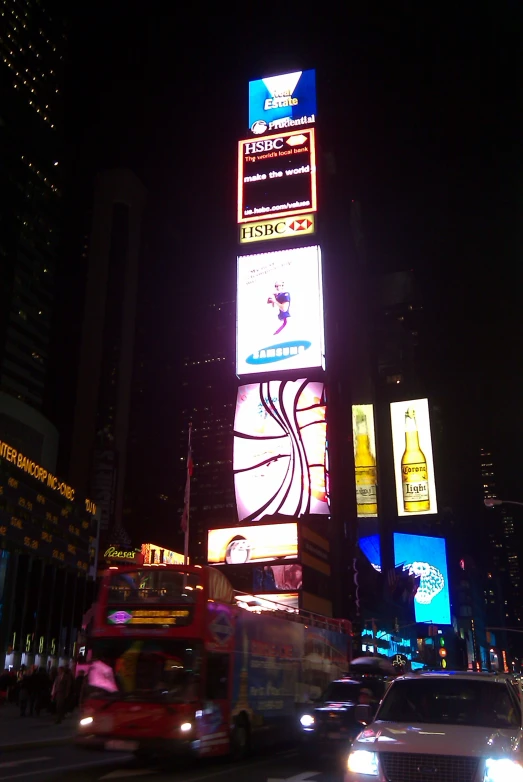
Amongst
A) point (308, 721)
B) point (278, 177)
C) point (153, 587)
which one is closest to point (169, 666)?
point (153, 587)

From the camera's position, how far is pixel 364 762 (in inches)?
269

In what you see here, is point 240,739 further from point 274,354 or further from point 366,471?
point 366,471

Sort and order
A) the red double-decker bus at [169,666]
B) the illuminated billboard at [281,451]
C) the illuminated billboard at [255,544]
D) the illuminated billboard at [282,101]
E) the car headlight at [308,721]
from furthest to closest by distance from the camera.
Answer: the illuminated billboard at [282,101], the illuminated billboard at [281,451], the illuminated billboard at [255,544], the car headlight at [308,721], the red double-decker bus at [169,666]

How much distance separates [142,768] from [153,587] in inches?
139

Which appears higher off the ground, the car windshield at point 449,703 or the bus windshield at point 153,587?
the bus windshield at point 153,587

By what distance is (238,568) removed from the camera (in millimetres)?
48812

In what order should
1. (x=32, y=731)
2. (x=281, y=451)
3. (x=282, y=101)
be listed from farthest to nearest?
(x=282, y=101), (x=281, y=451), (x=32, y=731)

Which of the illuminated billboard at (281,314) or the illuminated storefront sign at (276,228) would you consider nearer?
the illuminated billboard at (281,314)

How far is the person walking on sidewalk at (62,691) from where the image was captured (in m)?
20.6

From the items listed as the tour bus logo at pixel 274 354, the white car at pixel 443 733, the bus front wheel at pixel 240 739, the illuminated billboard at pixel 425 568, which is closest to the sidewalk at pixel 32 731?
the bus front wheel at pixel 240 739

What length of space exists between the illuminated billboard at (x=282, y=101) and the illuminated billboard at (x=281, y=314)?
646 inches

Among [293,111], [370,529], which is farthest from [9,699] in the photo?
[370,529]

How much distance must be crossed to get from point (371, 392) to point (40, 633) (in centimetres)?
5984

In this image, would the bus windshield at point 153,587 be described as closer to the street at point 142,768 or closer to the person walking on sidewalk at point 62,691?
the street at point 142,768
